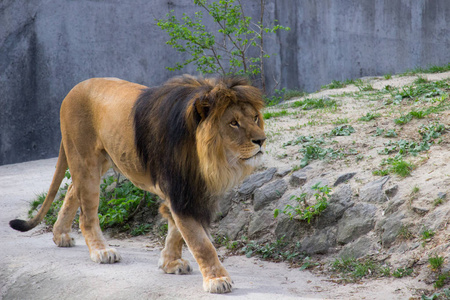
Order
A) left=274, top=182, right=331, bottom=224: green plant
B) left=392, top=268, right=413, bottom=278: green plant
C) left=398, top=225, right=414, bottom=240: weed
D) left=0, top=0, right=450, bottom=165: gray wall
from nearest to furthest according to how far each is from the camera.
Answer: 1. left=392, top=268, right=413, bottom=278: green plant
2. left=398, top=225, right=414, bottom=240: weed
3. left=274, top=182, right=331, bottom=224: green plant
4. left=0, top=0, right=450, bottom=165: gray wall

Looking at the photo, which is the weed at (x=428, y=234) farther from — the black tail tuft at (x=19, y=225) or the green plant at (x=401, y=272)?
the black tail tuft at (x=19, y=225)

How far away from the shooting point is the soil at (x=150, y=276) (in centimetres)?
325

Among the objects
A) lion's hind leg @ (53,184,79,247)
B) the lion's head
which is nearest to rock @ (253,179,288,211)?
the lion's head

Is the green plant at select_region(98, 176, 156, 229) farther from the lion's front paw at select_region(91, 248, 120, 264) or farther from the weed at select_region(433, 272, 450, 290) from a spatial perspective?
the weed at select_region(433, 272, 450, 290)

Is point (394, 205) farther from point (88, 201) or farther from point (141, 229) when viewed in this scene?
point (141, 229)

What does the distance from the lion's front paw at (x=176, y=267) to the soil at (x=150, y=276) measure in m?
0.06

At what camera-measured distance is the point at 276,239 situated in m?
4.43

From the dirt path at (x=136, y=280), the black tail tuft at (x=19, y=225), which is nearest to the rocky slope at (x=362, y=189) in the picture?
the dirt path at (x=136, y=280)

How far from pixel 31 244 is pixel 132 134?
1834 millimetres

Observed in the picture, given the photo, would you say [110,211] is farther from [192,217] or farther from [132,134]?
[192,217]

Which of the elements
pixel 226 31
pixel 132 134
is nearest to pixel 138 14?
pixel 226 31

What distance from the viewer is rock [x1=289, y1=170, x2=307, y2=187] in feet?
15.5

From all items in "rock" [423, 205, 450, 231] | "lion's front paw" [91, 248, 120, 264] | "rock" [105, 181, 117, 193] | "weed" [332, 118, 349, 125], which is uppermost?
"weed" [332, 118, 349, 125]

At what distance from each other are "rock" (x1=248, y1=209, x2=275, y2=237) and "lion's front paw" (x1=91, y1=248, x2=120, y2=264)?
1.21m
